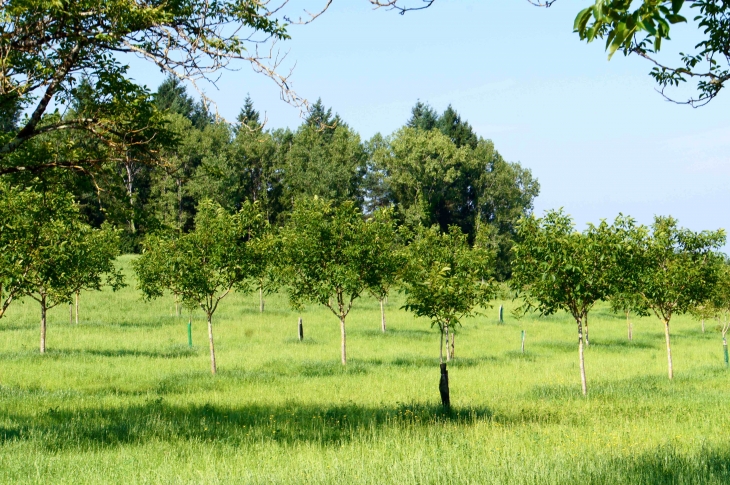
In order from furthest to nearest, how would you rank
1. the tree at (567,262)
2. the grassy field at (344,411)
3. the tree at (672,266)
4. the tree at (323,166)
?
the tree at (323,166), the tree at (672,266), the tree at (567,262), the grassy field at (344,411)

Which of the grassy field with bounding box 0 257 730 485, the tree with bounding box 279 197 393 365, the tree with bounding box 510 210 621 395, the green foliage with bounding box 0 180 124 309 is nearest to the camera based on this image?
the grassy field with bounding box 0 257 730 485

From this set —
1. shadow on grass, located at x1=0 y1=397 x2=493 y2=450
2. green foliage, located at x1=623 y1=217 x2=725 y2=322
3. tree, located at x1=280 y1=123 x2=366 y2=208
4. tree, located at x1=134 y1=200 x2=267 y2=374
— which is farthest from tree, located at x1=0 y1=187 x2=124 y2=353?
tree, located at x1=280 y1=123 x2=366 y2=208

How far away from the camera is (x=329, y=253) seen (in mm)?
26859

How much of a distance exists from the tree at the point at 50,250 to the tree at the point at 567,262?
1306cm

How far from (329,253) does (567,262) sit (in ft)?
35.8

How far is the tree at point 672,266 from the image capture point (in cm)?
2334

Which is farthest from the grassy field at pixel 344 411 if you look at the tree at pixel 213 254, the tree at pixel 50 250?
the tree at pixel 213 254

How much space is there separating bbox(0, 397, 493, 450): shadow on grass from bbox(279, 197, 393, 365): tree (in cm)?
1049

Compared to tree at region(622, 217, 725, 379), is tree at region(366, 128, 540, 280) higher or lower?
higher

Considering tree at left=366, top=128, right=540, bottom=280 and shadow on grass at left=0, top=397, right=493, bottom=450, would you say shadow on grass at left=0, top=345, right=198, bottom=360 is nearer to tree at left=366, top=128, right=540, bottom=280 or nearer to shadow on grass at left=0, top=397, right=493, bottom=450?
shadow on grass at left=0, top=397, right=493, bottom=450

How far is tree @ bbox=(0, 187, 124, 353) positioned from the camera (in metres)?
16.4

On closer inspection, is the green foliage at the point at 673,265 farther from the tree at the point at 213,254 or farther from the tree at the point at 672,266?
the tree at the point at 213,254

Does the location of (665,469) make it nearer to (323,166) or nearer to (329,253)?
(329,253)

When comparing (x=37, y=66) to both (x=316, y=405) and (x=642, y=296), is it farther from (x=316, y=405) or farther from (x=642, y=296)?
(x=642, y=296)
